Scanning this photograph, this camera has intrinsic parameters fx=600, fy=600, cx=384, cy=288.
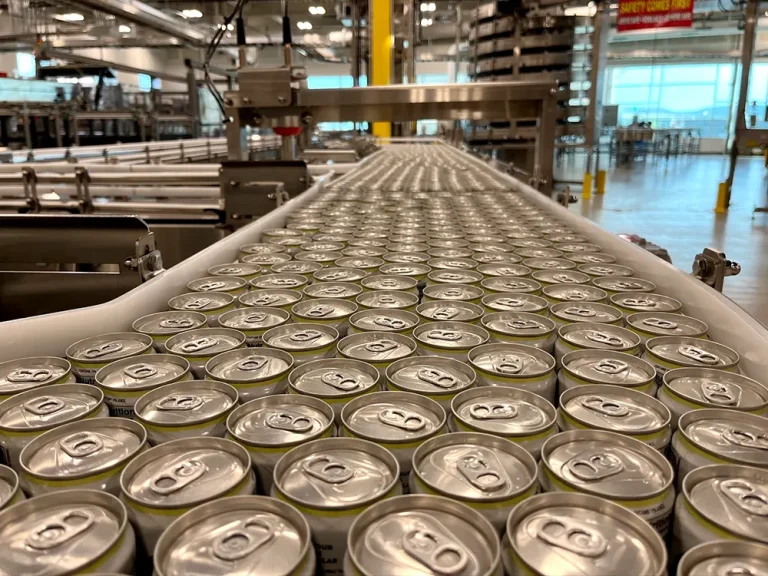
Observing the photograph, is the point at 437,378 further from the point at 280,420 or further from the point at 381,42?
the point at 381,42

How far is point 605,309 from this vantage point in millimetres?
1060

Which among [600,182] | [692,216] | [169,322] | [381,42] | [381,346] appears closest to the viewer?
[381,346]

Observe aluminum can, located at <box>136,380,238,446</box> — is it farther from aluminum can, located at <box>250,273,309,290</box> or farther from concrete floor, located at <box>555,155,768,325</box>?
concrete floor, located at <box>555,155,768,325</box>

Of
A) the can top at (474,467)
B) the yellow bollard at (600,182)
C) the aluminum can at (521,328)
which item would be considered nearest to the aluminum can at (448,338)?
the aluminum can at (521,328)

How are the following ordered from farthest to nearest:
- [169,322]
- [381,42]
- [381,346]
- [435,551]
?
1. [381,42]
2. [169,322]
3. [381,346]
4. [435,551]

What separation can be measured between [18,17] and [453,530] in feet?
23.7

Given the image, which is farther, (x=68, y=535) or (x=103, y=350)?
(x=103, y=350)

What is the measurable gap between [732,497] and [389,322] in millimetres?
551

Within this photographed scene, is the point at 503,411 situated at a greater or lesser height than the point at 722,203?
greater

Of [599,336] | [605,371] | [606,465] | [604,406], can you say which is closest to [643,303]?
[599,336]

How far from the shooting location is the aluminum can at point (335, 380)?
72cm

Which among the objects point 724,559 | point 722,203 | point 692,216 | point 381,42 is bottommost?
point 692,216

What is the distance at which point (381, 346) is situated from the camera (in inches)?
35.0

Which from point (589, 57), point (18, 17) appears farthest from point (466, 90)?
point (18, 17)
